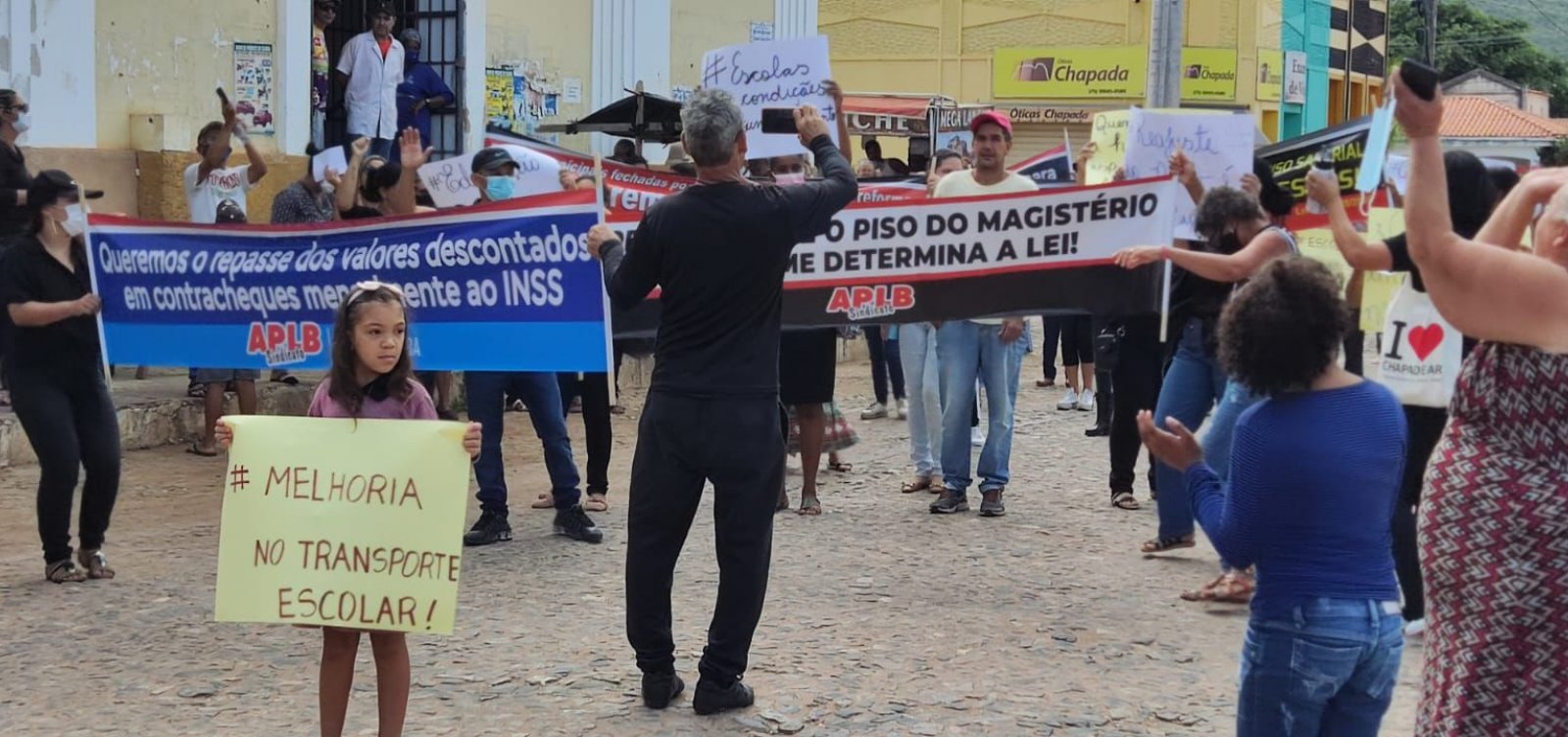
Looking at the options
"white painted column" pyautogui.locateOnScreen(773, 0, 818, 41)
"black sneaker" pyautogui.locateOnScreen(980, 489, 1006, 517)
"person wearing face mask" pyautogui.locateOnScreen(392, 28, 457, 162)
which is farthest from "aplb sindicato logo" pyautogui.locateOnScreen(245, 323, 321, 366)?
"white painted column" pyautogui.locateOnScreen(773, 0, 818, 41)

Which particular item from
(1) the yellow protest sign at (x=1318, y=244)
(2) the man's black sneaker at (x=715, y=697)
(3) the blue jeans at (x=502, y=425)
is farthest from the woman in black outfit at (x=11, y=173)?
(1) the yellow protest sign at (x=1318, y=244)

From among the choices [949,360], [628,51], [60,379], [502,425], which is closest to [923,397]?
[949,360]

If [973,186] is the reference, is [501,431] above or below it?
below

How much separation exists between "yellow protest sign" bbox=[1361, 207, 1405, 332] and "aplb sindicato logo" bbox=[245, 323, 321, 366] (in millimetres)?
5751

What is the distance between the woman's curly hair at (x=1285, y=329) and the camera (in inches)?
153

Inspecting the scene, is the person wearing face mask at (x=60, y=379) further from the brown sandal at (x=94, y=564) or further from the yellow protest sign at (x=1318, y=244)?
the yellow protest sign at (x=1318, y=244)

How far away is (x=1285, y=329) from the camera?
12.8 ft

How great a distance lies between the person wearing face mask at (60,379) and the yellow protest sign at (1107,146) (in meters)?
5.31

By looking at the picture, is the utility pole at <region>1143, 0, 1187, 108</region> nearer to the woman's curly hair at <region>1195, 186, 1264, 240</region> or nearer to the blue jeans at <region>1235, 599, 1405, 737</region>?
the woman's curly hair at <region>1195, 186, 1264, 240</region>

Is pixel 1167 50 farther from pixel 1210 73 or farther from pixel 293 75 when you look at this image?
pixel 1210 73

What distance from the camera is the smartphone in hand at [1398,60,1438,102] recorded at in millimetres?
3662

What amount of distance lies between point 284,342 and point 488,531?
133 cm

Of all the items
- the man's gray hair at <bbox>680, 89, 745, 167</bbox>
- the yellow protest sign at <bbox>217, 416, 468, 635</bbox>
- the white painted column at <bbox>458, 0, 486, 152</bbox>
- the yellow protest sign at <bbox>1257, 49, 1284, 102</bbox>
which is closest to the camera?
the yellow protest sign at <bbox>217, 416, 468, 635</bbox>

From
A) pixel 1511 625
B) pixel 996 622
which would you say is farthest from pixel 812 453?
pixel 1511 625
